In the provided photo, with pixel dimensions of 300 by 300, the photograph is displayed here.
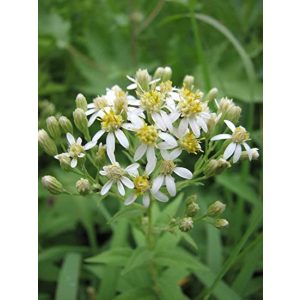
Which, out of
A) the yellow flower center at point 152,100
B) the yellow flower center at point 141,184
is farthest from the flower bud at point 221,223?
the yellow flower center at point 152,100

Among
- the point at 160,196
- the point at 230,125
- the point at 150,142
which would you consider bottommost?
the point at 160,196

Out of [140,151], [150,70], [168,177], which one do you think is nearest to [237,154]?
[168,177]

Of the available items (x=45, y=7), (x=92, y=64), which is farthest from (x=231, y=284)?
(x=45, y=7)

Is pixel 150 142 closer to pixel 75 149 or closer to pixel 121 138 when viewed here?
pixel 121 138

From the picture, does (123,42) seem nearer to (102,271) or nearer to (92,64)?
(92,64)

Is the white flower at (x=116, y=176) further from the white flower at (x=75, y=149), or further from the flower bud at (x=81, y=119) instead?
the flower bud at (x=81, y=119)

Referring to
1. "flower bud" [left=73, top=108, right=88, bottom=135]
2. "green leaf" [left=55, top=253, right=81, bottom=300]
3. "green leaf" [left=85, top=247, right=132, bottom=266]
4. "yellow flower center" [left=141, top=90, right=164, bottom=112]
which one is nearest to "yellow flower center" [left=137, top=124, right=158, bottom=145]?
"yellow flower center" [left=141, top=90, right=164, bottom=112]
